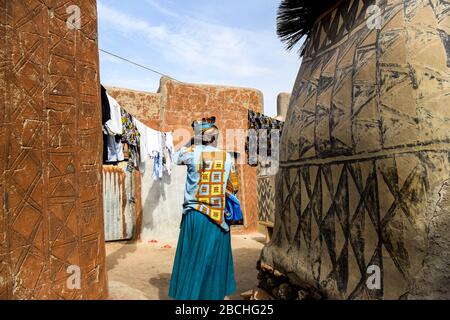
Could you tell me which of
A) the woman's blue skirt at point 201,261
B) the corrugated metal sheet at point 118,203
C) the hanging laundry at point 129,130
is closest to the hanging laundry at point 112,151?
the hanging laundry at point 129,130

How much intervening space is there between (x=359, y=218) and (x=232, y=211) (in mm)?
1787

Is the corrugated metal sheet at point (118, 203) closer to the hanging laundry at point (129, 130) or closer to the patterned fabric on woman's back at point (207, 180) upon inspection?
the hanging laundry at point (129, 130)

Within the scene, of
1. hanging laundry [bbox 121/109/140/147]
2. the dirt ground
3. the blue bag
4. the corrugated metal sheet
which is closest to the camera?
the blue bag

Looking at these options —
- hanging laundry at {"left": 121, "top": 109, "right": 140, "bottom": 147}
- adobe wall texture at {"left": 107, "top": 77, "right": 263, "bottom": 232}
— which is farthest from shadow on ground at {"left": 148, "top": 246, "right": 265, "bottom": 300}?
adobe wall texture at {"left": 107, "top": 77, "right": 263, "bottom": 232}

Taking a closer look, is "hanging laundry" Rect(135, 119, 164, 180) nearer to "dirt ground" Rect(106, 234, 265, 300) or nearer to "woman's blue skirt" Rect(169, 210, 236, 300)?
"dirt ground" Rect(106, 234, 265, 300)

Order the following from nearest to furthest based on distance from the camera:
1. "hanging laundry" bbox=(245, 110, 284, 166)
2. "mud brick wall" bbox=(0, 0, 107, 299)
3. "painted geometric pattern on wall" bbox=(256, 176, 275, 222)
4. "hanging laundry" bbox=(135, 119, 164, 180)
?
"mud brick wall" bbox=(0, 0, 107, 299), "hanging laundry" bbox=(245, 110, 284, 166), "hanging laundry" bbox=(135, 119, 164, 180), "painted geometric pattern on wall" bbox=(256, 176, 275, 222)

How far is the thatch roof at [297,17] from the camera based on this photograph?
3.07m

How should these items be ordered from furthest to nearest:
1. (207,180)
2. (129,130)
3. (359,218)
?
(129,130)
(207,180)
(359,218)

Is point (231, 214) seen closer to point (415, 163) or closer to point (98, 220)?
point (98, 220)

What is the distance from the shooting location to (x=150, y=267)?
6141 millimetres

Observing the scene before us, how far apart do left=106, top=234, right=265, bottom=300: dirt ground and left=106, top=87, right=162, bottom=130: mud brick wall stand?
9.49 ft

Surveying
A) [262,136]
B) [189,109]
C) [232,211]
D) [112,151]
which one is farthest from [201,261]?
[189,109]

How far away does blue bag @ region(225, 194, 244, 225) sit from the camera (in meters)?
3.65

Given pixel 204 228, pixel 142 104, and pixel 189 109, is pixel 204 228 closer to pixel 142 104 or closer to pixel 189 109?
pixel 142 104
